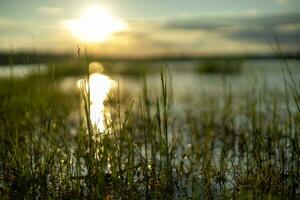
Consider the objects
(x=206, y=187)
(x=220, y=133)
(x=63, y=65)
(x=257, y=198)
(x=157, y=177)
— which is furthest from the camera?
(x=63, y=65)

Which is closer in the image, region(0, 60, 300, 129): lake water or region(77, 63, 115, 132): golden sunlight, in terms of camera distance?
region(77, 63, 115, 132): golden sunlight

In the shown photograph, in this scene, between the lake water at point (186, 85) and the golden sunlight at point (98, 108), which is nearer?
the golden sunlight at point (98, 108)

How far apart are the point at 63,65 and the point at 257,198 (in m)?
17.6

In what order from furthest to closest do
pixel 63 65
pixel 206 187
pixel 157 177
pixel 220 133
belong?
pixel 63 65 < pixel 220 133 < pixel 157 177 < pixel 206 187

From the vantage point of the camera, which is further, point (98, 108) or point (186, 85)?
point (186, 85)

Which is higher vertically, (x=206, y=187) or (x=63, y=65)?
(x=63, y=65)

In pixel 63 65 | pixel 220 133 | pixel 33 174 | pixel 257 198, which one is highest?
pixel 63 65

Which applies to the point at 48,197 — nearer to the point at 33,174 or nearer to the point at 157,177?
the point at 33,174

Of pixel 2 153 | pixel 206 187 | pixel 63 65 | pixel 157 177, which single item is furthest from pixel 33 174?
pixel 63 65

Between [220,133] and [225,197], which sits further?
[220,133]

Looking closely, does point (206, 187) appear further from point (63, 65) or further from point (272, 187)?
point (63, 65)

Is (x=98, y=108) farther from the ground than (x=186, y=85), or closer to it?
closer to it

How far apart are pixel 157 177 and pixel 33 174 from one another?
44.1 inches

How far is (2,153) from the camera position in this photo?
4039 millimetres
